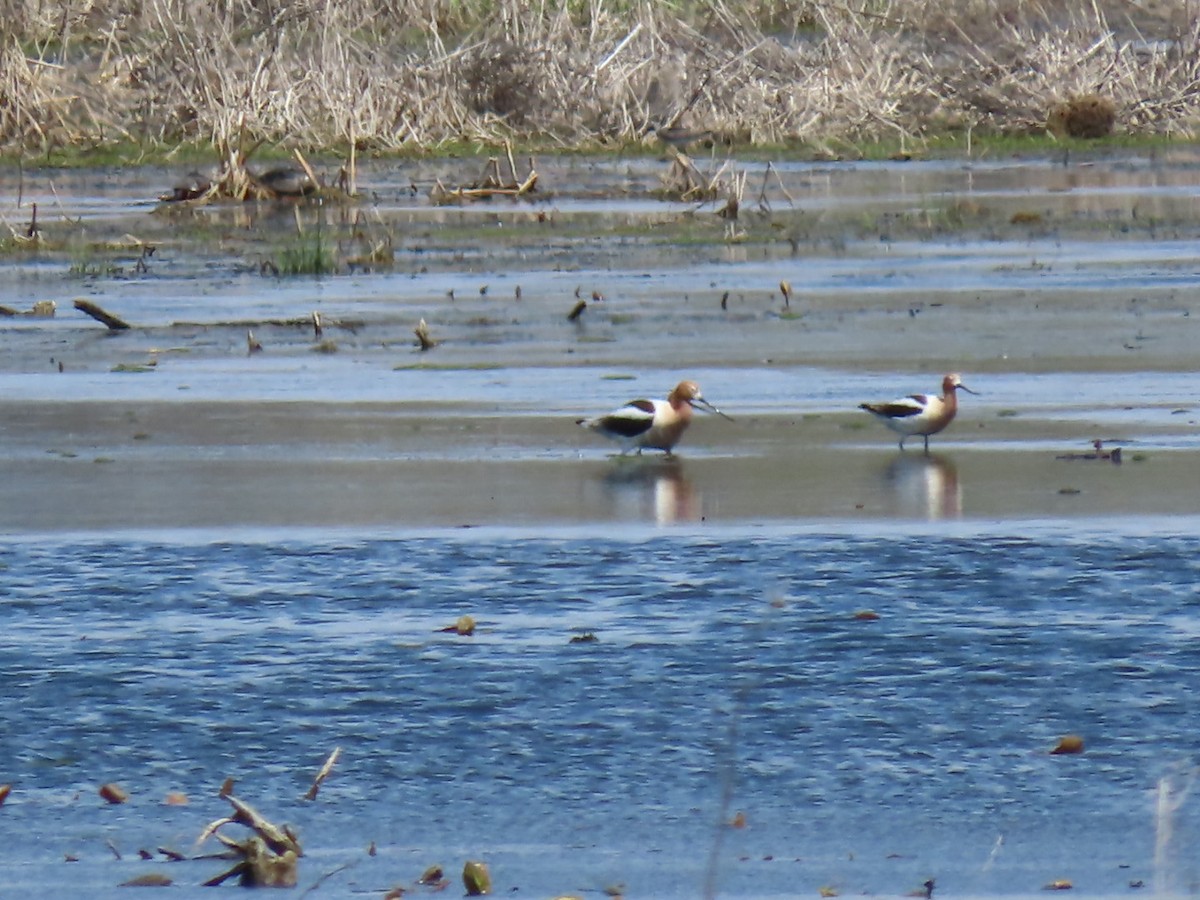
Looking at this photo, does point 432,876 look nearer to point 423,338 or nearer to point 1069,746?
point 1069,746

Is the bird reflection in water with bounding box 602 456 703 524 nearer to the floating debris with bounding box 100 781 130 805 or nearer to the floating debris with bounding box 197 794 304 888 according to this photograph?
the floating debris with bounding box 100 781 130 805

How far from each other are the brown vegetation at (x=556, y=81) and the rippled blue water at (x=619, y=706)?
781 inches

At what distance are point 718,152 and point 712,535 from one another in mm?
20921

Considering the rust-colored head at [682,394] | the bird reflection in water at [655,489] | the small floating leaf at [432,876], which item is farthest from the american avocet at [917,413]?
the small floating leaf at [432,876]

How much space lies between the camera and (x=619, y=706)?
20.1 feet

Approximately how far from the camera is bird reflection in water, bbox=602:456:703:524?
8688mm

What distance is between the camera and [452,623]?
704 cm

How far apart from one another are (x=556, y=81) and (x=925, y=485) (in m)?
21.3

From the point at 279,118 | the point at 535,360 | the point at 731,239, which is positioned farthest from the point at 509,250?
the point at 279,118

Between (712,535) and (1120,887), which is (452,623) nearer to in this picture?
(712,535)

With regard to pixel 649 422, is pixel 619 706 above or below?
below

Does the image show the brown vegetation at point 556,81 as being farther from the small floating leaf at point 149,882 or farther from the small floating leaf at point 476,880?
the small floating leaf at point 476,880

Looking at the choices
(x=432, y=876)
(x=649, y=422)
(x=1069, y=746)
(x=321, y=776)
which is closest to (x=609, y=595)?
(x=1069, y=746)

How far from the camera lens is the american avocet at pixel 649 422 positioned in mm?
9875
